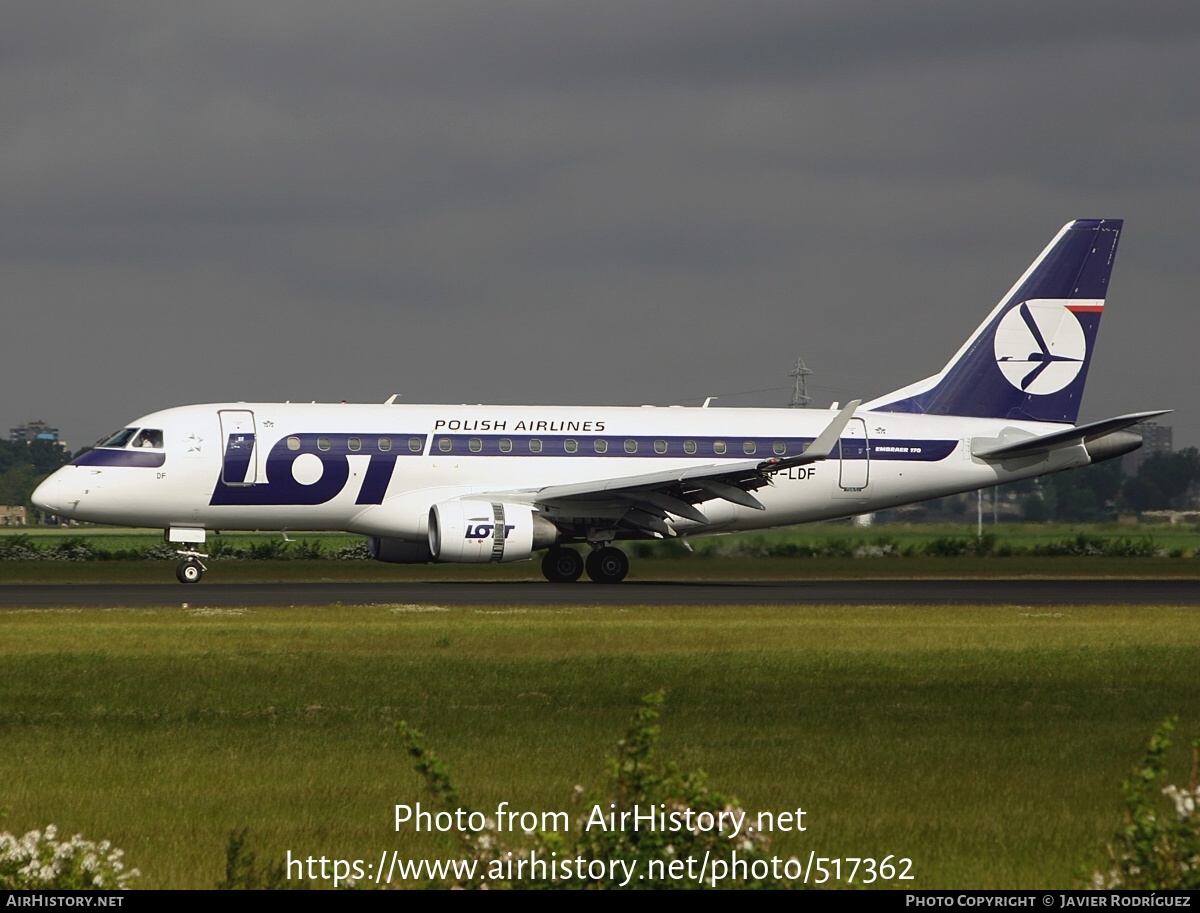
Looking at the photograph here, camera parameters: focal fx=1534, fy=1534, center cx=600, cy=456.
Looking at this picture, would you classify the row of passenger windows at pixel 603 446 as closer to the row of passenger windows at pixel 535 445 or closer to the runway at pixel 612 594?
the row of passenger windows at pixel 535 445

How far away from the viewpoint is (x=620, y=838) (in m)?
6.21

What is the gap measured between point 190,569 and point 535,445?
7730mm

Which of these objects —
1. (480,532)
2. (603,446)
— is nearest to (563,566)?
(603,446)

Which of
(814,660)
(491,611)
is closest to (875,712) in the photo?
(814,660)

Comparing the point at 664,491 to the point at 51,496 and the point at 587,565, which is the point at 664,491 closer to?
the point at 587,565

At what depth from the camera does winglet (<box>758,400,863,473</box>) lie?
31016mm

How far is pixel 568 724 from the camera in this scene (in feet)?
43.0

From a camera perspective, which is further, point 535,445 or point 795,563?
point 795,563

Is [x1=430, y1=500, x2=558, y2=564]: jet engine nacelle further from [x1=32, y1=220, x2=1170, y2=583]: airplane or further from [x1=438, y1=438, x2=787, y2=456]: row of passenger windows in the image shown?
[x1=438, y1=438, x2=787, y2=456]: row of passenger windows

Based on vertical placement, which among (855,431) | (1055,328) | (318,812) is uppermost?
(1055,328)

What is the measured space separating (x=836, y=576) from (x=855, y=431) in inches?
171

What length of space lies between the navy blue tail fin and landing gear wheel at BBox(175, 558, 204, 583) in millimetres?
15983

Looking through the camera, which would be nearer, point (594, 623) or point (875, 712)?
point (875, 712)
